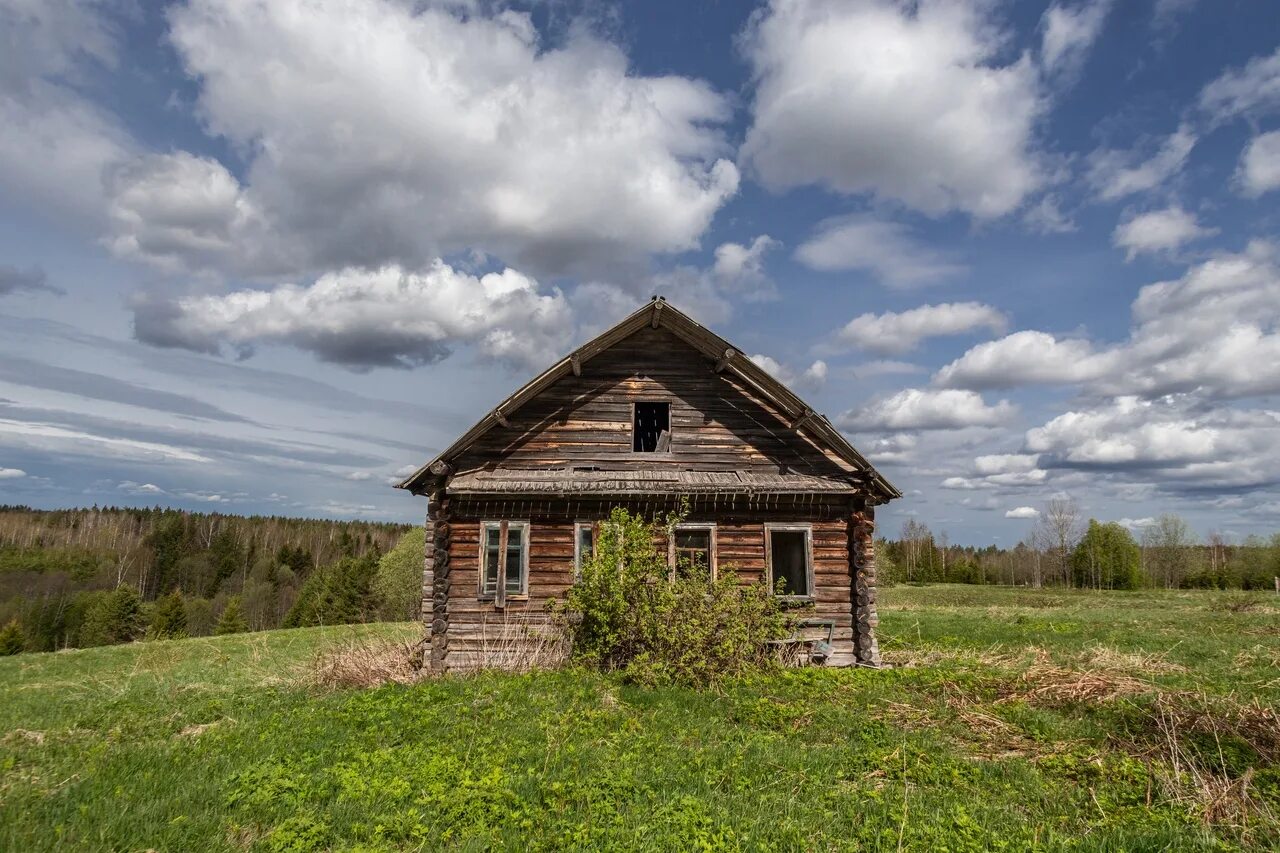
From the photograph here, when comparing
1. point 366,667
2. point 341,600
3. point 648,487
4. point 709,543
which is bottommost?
point 341,600

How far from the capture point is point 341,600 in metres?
54.6

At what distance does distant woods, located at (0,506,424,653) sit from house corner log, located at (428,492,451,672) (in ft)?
95.5

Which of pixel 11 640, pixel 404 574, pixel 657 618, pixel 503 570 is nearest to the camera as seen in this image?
pixel 657 618

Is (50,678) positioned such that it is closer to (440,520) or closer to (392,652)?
(392,652)

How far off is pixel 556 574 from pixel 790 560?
5.78m

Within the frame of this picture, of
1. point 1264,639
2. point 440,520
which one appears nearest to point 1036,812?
point 440,520

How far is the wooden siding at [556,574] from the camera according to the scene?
15469 millimetres

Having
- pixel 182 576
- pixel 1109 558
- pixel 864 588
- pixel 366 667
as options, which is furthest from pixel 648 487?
pixel 182 576

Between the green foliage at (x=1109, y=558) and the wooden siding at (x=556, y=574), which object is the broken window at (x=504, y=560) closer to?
the wooden siding at (x=556, y=574)

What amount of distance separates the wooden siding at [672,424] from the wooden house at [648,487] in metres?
0.03

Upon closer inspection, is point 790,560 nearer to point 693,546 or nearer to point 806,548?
point 806,548

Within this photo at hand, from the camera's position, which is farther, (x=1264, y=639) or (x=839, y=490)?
(x=1264, y=639)

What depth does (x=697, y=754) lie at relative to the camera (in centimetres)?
807

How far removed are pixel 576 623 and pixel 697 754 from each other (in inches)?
246
